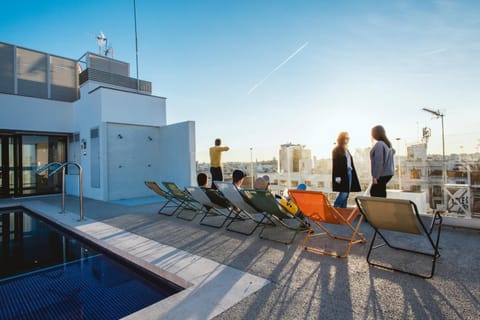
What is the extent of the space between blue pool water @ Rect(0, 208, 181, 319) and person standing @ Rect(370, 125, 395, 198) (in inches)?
126

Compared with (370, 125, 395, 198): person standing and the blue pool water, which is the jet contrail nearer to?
(370, 125, 395, 198): person standing

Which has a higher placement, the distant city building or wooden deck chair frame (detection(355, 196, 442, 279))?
the distant city building

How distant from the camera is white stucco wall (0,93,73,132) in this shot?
893 cm

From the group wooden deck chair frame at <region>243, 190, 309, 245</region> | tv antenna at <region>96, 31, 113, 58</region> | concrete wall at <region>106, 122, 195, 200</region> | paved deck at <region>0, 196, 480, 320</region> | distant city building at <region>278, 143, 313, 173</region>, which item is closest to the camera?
paved deck at <region>0, 196, 480, 320</region>

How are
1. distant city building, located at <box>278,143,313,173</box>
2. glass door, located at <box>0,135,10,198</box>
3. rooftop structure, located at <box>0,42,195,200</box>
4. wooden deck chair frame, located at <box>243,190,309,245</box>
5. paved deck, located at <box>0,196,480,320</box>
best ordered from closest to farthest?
1. paved deck, located at <box>0,196,480,320</box>
2. wooden deck chair frame, located at <box>243,190,309,245</box>
3. distant city building, located at <box>278,143,313,173</box>
4. rooftop structure, located at <box>0,42,195,200</box>
5. glass door, located at <box>0,135,10,198</box>

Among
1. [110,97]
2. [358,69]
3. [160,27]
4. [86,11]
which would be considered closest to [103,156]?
[110,97]

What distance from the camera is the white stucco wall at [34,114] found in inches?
352

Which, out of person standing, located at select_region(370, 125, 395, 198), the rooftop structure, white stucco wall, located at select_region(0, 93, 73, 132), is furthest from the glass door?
person standing, located at select_region(370, 125, 395, 198)

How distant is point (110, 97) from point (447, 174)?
8.85 m

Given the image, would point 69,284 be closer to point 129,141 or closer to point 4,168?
point 129,141

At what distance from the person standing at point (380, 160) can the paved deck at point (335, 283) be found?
2.61 ft

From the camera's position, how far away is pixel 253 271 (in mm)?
2596

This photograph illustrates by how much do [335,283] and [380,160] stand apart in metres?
2.37

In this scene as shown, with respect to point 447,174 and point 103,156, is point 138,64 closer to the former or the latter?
point 103,156
